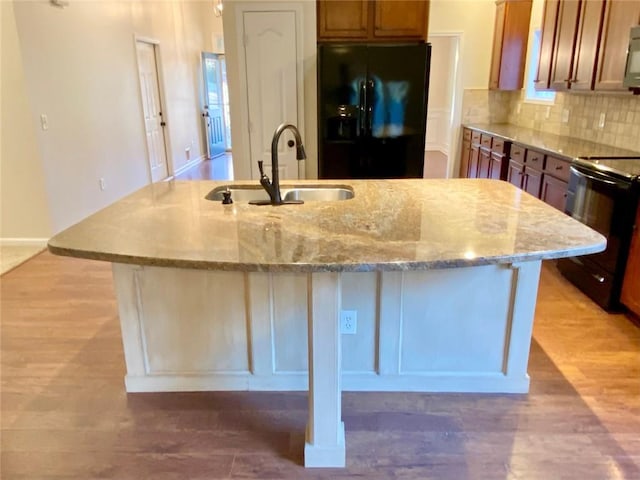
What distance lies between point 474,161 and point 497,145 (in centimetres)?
86

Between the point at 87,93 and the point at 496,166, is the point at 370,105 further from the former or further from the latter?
the point at 87,93

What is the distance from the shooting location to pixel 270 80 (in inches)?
179

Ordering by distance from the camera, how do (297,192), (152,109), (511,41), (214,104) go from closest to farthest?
(297,192), (511,41), (152,109), (214,104)

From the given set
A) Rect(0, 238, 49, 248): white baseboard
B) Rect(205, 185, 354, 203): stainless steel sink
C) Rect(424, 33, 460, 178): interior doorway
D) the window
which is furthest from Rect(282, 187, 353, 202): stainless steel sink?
Rect(424, 33, 460, 178): interior doorway

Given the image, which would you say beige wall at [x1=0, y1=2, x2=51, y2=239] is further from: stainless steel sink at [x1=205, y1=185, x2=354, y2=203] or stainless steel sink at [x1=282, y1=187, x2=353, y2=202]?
stainless steel sink at [x1=282, y1=187, x2=353, y2=202]

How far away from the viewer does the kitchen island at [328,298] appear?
→ 160 cm

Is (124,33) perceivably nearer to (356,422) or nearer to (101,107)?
(101,107)

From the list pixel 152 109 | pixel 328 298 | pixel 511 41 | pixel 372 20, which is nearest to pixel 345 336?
pixel 328 298

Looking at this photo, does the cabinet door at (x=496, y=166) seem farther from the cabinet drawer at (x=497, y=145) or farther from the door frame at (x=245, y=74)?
the door frame at (x=245, y=74)

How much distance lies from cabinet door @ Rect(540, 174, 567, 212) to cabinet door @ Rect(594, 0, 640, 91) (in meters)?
0.73

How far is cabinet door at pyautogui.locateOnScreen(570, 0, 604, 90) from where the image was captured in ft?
11.5

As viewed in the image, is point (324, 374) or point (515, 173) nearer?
point (324, 374)

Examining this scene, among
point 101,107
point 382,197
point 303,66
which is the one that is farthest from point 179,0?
point 382,197

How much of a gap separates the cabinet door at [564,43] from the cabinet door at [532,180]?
2.48 ft
